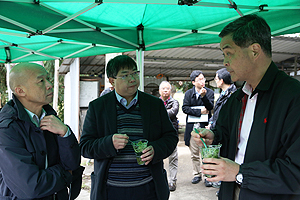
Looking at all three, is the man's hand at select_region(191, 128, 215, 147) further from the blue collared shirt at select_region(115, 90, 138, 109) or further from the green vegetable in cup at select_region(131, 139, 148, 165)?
the blue collared shirt at select_region(115, 90, 138, 109)

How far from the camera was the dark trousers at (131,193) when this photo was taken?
2.06m

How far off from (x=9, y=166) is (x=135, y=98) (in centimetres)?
120

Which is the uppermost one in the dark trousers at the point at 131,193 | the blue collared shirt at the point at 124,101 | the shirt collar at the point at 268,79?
the shirt collar at the point at 268,79

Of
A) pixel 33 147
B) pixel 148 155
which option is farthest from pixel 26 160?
pixel 148 155

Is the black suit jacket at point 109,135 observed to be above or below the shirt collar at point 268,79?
below

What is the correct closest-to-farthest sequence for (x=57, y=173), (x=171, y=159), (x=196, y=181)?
(x=57, y=173)
(x=171, y=159)
(x=196, y=181)

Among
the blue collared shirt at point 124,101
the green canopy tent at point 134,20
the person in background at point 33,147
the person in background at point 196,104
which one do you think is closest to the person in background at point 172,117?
the person in background at point 196,104

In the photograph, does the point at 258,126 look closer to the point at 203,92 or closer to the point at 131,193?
the point at 131,193

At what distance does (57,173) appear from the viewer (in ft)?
5.25

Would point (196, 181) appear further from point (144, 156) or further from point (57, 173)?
point (57, 173)

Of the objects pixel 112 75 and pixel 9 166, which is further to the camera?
pixel 112 75

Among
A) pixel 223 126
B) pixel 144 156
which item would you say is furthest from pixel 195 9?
pixel 144 156

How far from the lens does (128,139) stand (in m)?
2.07

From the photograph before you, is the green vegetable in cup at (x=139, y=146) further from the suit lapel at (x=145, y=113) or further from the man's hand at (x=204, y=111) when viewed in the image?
the man's hand at (x=204, y=111)
